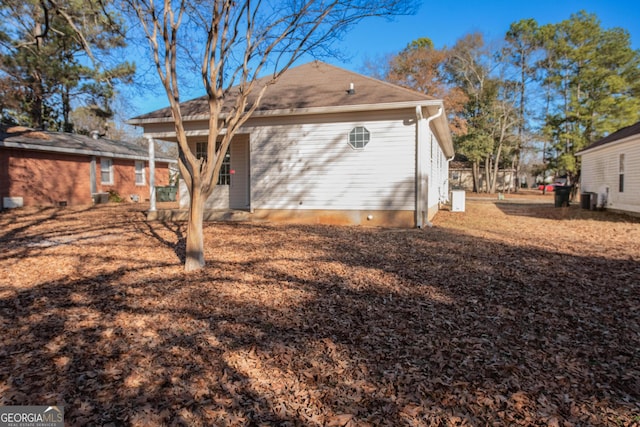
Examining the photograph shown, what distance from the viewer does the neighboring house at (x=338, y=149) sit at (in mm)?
9562

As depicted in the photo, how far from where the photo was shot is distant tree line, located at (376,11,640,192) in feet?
83.1

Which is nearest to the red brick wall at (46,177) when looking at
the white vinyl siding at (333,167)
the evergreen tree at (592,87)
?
the white vinyl siding at (333,167)

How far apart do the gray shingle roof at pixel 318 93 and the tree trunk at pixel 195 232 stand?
17.2 ft

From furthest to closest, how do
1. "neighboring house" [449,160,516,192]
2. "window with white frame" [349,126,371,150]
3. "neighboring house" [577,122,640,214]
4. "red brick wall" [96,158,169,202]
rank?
"neighboring house" [449,160,516,192] < "red brick wall" [96,158,169,202] < "neighboring house" [577,122,640,214] < "window with white frame" [349,126,371,150]

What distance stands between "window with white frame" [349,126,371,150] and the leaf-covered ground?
400 centimetres

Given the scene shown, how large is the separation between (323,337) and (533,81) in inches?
1468

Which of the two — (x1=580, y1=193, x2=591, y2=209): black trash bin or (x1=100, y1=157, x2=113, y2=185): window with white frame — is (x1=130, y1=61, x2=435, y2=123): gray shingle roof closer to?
(x1=100, y1=157, x2=113, y2=185): window with white frame

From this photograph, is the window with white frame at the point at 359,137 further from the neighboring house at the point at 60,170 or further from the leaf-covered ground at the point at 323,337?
the neighboring house at the point at 60,170

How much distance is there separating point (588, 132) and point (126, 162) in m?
28.9

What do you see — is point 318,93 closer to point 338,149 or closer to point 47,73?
point 338,149

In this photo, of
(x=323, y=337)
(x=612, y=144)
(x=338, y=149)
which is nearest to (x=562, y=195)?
(x=612, y=144)

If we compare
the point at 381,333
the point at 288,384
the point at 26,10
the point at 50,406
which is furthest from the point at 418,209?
the point at 26,10

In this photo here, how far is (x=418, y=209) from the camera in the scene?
946 centimetres

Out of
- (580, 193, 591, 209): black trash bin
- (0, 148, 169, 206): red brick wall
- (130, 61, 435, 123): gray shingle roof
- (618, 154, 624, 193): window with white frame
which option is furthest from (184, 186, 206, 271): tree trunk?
(580, 193, 591, 209): black trash bin
